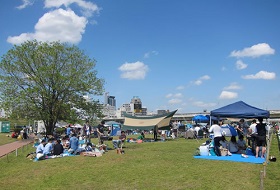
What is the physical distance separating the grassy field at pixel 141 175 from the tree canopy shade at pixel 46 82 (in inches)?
772

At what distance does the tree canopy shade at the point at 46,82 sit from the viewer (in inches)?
1200

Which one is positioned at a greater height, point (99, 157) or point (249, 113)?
point (249, 113)

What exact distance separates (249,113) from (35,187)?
1072cm

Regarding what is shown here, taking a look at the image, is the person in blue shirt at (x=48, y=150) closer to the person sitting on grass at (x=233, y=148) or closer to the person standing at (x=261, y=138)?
the person sitting on grass at (x=233, y=148)

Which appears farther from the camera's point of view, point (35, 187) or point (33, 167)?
point (33, 167)

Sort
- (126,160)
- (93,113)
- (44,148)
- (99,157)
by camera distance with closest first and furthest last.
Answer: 1. (126,160)
2. (99,157)
3. (44,148)
4. (93,113)

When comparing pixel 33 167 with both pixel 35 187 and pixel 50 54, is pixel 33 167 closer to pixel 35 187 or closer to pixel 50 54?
pixel 35 187

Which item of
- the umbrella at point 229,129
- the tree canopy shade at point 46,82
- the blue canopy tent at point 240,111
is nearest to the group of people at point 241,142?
the blue canopy tent at point 240,111

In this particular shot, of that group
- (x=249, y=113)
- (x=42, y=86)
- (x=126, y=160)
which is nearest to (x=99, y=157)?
(x=126, y=160)

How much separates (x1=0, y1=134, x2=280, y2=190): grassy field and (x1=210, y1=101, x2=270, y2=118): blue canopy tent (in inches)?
159

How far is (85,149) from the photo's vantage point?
49.2 feet

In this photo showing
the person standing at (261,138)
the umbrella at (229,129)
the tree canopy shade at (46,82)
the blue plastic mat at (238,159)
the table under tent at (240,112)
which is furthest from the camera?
the tree canopy shade at (46,82)

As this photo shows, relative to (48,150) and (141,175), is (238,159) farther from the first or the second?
(48,150)

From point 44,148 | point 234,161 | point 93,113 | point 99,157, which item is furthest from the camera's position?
point 93,113
